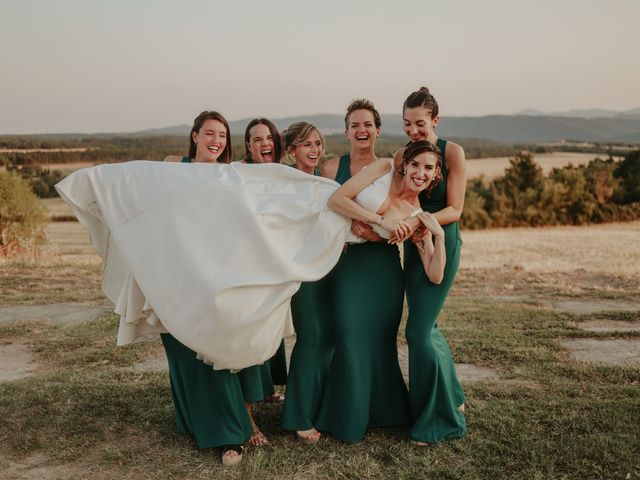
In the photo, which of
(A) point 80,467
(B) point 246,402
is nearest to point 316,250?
(B) point 246,402

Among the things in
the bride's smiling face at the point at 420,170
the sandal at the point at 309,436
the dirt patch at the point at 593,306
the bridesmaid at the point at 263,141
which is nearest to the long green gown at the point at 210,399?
the sandal at the point at 309,436

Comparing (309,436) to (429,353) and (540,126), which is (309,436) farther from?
(540,126)

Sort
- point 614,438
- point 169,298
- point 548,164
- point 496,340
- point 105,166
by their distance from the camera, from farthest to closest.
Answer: point 548,164, point 496,340, point 614,438, point 105,166, point 169,298

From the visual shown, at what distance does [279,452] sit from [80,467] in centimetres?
137

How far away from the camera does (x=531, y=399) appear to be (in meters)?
5.37

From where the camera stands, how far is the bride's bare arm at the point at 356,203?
434 cm

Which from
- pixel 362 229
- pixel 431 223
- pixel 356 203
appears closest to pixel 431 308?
pixel 431 223

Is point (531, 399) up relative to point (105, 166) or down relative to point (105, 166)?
down

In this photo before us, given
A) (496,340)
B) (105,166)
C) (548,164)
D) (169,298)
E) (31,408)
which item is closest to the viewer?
(169,298)

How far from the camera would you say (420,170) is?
4312 millimetres

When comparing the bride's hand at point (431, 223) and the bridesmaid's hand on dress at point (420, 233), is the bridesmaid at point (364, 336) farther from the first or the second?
the bride's hand at point (431, 223)

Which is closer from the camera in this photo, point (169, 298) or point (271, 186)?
point (169, 298)

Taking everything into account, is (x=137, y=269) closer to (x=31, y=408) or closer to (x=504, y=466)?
(x=31, y=408)

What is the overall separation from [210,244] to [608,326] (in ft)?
20.4
